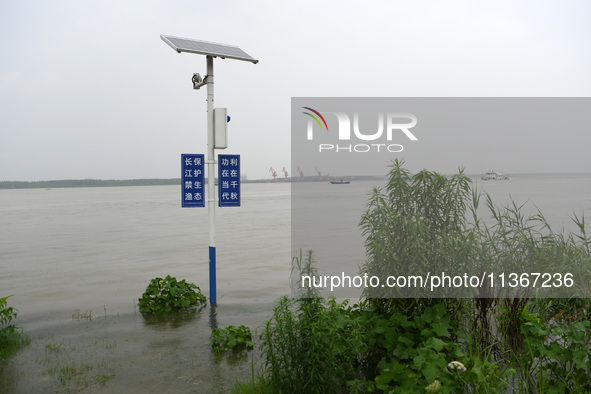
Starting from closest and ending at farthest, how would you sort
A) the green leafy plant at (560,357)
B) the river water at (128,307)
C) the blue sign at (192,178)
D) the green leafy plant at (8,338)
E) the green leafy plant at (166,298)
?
the green leafy plant at (560,357), the river water at (128,307), the green leafy plant at (8,338), the green leafy plant at (166,298), the blue sign at (192,178)

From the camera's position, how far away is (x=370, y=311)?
4043mm

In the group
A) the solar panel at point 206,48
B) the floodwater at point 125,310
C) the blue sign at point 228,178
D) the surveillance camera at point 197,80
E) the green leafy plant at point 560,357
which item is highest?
the solar panel at point 206,48

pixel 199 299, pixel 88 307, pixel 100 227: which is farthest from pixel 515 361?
pixel 100 227

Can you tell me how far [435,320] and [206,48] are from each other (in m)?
5.10

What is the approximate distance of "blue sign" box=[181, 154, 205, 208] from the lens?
7.07 meters

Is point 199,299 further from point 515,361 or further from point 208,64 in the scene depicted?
point 515,361

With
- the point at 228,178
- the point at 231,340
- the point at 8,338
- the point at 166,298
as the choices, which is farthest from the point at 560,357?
the point at 8,338

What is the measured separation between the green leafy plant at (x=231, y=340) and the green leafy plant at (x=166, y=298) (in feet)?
5.85

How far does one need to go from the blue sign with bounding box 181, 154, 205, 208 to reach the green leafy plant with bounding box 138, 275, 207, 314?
1255 millimetres

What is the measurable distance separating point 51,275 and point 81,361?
21.0ft

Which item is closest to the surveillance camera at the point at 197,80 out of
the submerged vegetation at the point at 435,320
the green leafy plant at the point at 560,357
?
the submerged vegetation at the point at 435,320

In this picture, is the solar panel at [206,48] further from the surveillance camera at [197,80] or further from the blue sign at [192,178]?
the blue sign at [192,178]

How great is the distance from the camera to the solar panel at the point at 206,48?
6585mm

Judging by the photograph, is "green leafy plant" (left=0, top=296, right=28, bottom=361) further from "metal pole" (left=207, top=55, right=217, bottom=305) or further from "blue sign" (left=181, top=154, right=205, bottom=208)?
"blue sign" (left=181, top=154, right=205, bottom=208)
